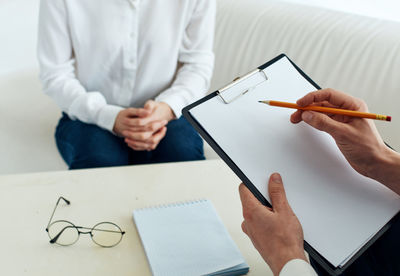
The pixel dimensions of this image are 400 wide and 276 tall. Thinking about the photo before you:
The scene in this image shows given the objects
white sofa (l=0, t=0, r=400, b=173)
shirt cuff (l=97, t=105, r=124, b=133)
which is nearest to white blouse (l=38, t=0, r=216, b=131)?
shirt cuff (l=97, t=105, r=124, b=133)

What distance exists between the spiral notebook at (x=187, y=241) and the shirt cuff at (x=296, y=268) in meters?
0.15

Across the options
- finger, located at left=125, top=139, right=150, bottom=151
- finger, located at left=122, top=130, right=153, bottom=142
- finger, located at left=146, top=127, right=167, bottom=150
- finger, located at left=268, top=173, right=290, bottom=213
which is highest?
finger, located at left=268, top=173, right=290, bottom=213

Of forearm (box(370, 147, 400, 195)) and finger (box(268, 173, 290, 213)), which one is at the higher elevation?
forearm (box(370, 147, 400, 195))

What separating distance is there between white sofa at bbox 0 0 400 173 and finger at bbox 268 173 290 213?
70cm

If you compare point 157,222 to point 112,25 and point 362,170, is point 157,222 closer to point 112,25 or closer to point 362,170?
point 362,170

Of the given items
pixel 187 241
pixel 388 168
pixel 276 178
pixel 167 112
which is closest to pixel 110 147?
pixel 167 112

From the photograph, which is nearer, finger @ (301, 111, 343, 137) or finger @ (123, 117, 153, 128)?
finger @ (301, 111, 343, 137)

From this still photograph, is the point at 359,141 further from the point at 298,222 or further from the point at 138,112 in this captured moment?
the point at 138,112

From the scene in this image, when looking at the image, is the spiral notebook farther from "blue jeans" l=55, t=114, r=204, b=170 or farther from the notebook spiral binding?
"blue jeans" l=55, t=114, r=204, b=170

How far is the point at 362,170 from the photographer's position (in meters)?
0.65

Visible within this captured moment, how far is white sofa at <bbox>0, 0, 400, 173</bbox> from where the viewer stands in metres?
1.17

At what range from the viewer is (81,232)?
2.32ft

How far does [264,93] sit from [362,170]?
0.68ft

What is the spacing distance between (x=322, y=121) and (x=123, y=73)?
67cm
